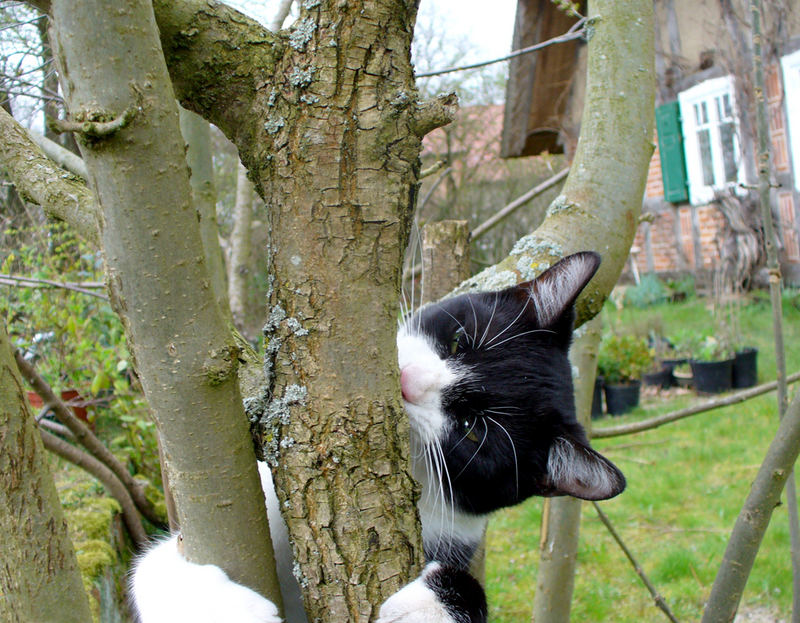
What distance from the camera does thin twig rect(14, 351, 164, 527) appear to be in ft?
6.93

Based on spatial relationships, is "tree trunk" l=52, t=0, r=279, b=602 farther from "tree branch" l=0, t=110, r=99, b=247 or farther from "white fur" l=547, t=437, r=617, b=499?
"white fur" l=547, t=437, r=617, b=499

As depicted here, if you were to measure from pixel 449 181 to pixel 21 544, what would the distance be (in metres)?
11.1

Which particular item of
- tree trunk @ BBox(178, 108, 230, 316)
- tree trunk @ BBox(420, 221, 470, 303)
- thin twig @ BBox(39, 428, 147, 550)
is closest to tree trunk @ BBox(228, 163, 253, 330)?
thin twig @ BBox(39, 428, 147, 550)

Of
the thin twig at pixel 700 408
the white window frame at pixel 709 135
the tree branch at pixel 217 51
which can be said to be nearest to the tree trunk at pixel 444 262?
the thin twig at pixel 700 408

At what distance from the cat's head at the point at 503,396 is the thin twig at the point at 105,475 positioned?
123cm

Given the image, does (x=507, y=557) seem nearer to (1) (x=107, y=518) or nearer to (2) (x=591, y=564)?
(2) (x=591, y=564)

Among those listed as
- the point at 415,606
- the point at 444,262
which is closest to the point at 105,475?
the point at 444,262

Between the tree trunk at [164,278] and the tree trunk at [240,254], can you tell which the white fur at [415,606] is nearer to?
the tree trunk at [164,278]

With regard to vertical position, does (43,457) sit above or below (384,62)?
below

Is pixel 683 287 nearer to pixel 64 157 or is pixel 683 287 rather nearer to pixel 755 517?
pixel 755 517

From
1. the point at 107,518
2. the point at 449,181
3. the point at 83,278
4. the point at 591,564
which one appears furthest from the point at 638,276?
the point at 107,518

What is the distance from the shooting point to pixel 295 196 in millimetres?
904

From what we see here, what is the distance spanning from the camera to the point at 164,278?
829 mm

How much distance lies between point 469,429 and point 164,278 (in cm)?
84
